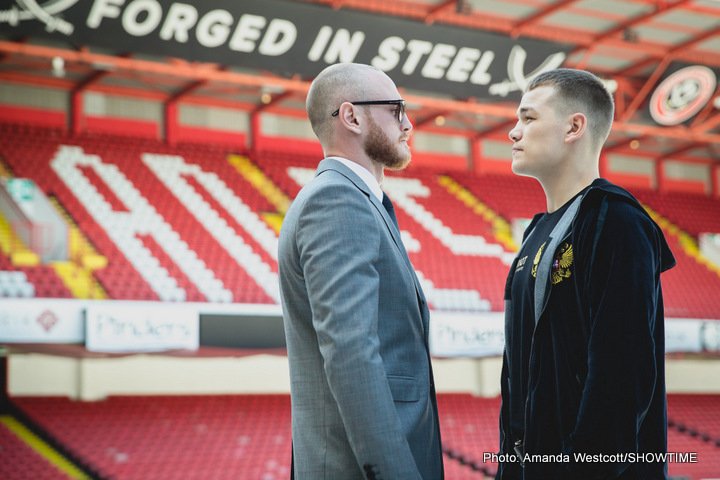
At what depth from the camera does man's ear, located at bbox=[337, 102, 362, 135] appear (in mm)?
2732

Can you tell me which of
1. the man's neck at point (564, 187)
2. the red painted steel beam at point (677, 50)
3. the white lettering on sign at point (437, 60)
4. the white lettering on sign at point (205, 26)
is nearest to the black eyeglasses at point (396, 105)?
the man's neck at point (564, 187)

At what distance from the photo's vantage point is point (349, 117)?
9.00 feet

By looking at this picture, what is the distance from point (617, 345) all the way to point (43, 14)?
37.4 feet

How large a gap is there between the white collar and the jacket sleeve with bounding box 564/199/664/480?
2.21 ft

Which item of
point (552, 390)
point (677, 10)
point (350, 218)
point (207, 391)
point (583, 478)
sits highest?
point (677, 10)

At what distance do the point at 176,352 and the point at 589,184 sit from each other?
1056 cm

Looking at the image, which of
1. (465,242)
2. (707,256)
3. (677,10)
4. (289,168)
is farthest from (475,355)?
(707,256)

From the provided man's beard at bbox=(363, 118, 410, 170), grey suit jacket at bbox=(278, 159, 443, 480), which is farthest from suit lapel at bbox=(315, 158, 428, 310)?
man's beard at bbox=(363, 118, 410, 170)

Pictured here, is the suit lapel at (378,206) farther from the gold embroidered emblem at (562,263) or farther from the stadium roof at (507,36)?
the stadium roof at (507,36)

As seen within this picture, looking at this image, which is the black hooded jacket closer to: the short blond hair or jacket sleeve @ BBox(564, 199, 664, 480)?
jacket sleeve @ BBox(564, 199, 664, 480)

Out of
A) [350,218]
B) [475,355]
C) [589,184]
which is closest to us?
[350,218]

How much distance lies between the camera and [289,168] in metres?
18.3

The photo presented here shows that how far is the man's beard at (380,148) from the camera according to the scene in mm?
2754

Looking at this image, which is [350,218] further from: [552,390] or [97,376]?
[97,376]
